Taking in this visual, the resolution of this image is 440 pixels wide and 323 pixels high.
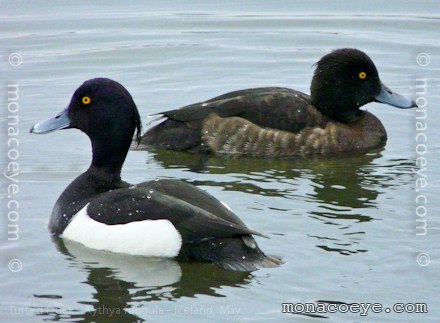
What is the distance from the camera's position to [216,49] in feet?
49.3

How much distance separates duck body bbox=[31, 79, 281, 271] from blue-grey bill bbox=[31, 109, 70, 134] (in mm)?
117

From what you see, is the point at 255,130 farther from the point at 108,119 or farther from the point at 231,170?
the point at 108,119

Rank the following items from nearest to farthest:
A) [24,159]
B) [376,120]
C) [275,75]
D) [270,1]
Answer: [24,159] < [376,120] < [275,75] < [270,1]

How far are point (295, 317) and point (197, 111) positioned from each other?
4380 millimetres

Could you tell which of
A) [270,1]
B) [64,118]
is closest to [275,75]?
[270,1]

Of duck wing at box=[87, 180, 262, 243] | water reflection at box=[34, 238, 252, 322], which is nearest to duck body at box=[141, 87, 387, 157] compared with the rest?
duck wing at box=[87, 180, 262, 243]

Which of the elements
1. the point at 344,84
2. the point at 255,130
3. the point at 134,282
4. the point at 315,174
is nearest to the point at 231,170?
the point at 255,130

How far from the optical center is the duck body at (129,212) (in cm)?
829

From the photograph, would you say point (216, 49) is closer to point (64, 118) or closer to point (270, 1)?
point (270, 1)

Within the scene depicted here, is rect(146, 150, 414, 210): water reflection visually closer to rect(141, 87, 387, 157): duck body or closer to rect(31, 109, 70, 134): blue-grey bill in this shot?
rect(141, 87, 387, 157): duck body

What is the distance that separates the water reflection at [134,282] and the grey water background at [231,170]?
0.6 inches

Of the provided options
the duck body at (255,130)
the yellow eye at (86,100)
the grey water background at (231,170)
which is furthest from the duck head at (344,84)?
the yellow eye at (86,100)

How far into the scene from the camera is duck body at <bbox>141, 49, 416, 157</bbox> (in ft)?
37.6

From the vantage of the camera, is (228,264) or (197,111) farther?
(197,111)
